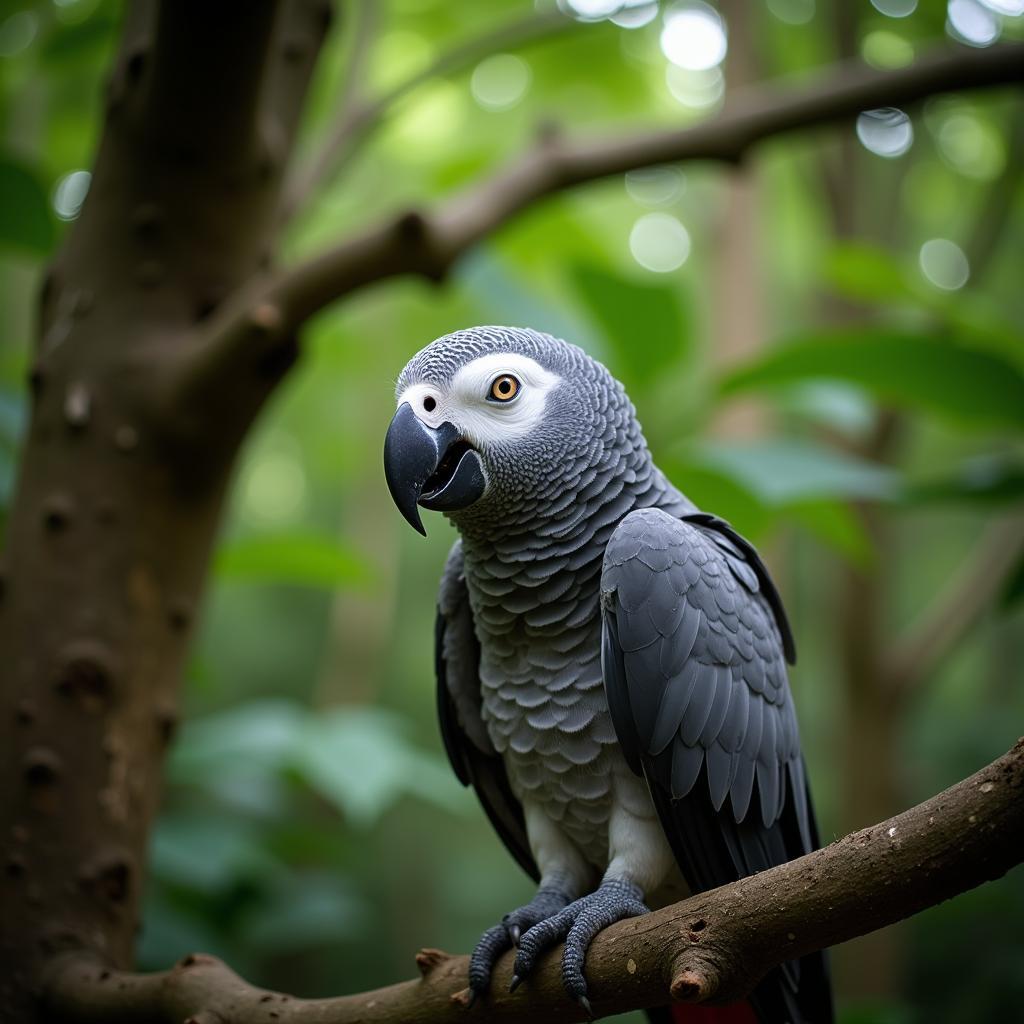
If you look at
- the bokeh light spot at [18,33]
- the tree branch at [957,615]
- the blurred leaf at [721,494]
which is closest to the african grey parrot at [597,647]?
the blurred leaf at [721,494]

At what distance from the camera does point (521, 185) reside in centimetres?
192

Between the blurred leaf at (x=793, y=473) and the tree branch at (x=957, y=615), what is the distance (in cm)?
104

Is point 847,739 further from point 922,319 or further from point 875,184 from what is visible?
point 875,184

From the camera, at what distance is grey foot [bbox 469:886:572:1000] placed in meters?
1.07

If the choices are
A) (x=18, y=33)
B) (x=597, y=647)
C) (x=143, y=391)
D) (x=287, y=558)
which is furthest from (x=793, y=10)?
(x=597, y=647)

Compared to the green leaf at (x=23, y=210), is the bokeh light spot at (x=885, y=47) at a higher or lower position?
higher

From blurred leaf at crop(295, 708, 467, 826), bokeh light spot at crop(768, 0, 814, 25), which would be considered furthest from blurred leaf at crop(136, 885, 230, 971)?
bokeh light spot at crop(768, 0, 814, 25)

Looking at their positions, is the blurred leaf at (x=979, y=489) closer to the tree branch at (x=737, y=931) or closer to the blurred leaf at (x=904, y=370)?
the blurred leaf at (x=904, y=370)

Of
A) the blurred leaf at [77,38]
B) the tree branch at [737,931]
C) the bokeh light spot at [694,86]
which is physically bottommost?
the tree branch at [737,931]

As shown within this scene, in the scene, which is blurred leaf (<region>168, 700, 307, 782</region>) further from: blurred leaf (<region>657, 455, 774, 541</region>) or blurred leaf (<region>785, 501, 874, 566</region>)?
blurred leaf (<region>785, 501, 874, 566</region>)

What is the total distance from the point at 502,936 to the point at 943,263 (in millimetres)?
4171

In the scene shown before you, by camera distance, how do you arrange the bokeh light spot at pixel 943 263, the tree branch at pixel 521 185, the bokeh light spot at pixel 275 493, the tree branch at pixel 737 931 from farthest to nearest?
the bokeh light spot at pixel 275 493
the bokeh light spot at pixel 943 263
the tree branch at pixel 521 185
the tree branch at pixel 737 931

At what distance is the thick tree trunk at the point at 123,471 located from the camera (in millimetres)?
1501

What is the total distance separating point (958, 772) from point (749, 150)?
3.59 m
